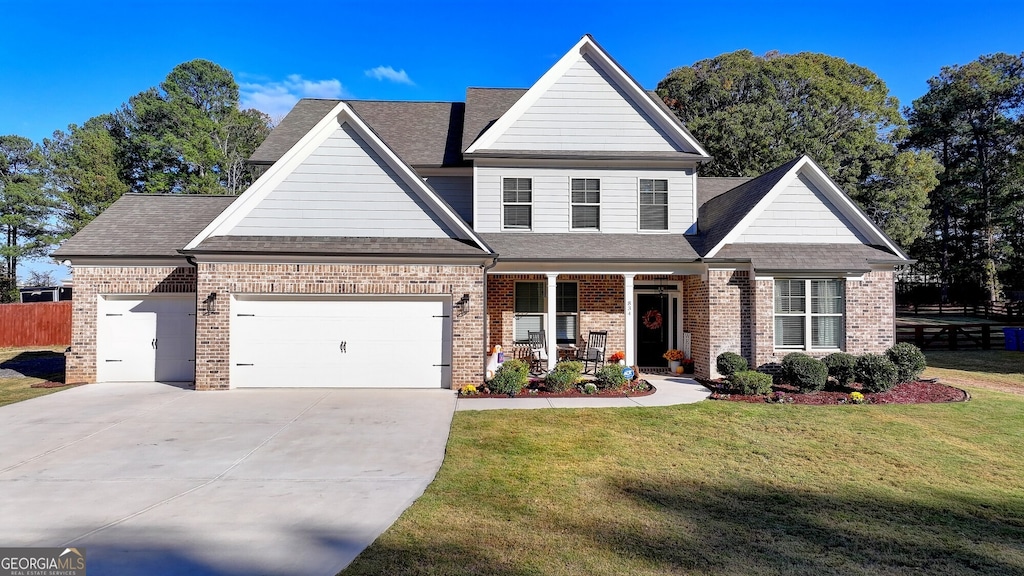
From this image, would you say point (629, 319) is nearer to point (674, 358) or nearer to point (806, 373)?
point (674, 358)

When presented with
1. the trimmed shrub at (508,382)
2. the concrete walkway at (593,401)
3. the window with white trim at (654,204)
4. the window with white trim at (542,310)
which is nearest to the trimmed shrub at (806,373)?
the concrete walkway at (593,401)

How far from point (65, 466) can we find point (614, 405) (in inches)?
335

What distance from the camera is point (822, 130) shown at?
3025cm

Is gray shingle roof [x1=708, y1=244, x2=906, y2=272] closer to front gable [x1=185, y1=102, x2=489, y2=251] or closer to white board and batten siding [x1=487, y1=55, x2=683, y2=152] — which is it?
white board and batten siding [x1=487, y1=55, x2=683, y2=152]

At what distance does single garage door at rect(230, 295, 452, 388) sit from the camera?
11453 mm

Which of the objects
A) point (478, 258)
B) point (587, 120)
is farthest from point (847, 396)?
point (587, 120)

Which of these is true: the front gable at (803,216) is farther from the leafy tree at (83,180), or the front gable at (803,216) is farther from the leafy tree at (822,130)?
the leafy tree at (83,180)

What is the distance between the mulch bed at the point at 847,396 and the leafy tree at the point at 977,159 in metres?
34.4

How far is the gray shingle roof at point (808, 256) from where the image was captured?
40.2 ft

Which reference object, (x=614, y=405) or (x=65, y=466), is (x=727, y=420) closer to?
(x=614, y=405)

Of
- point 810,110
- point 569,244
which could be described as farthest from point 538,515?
point 810,110

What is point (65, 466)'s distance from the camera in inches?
258

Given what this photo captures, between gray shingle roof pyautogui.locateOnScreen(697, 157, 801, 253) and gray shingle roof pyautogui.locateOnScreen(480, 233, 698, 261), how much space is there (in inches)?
27.9

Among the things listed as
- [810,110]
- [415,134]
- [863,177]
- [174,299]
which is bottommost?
[174,299]
